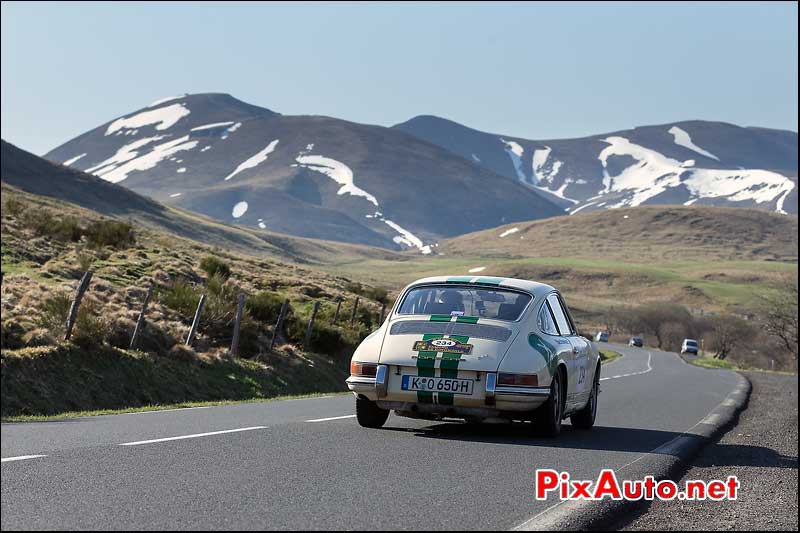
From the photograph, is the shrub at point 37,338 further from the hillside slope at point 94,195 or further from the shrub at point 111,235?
the hillside slope at point 94,195

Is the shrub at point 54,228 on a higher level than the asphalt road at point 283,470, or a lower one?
higher

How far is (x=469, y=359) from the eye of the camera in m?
10.8

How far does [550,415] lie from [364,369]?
197 centimetres

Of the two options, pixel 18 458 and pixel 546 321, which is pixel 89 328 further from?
pixel 18 458

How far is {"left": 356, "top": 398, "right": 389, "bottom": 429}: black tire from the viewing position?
11664mm

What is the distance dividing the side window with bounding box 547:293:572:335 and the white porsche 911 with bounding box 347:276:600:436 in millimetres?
124

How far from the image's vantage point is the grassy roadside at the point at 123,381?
619 inches

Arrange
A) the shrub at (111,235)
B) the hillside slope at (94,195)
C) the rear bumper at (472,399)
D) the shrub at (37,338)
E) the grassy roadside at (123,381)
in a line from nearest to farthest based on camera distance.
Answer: the rear bumper at (472,399)
the grassy roadside at (123,381)
the shrub at (37,338)
the shrub at (111,235)
the hillside slope at (94,195)

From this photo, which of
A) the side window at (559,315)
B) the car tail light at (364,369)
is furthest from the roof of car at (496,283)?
the car tail light at (364,369)

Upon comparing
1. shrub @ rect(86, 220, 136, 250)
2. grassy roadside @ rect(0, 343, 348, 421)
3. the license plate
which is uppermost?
shrub @ rect(86, 220, 136, 250)

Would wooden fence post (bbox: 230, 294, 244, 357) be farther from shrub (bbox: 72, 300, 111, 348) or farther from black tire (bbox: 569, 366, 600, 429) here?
black tire (bbox: 569, 366, 600, 429)

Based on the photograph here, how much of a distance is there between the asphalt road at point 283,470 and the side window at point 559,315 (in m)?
1.20

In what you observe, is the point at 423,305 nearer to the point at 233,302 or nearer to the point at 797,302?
the point at 233,302

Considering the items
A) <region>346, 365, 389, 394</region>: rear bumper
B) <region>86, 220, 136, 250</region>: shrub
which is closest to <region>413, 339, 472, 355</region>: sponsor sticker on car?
<region>346, 365, 389, 394</region>: rear bumper
